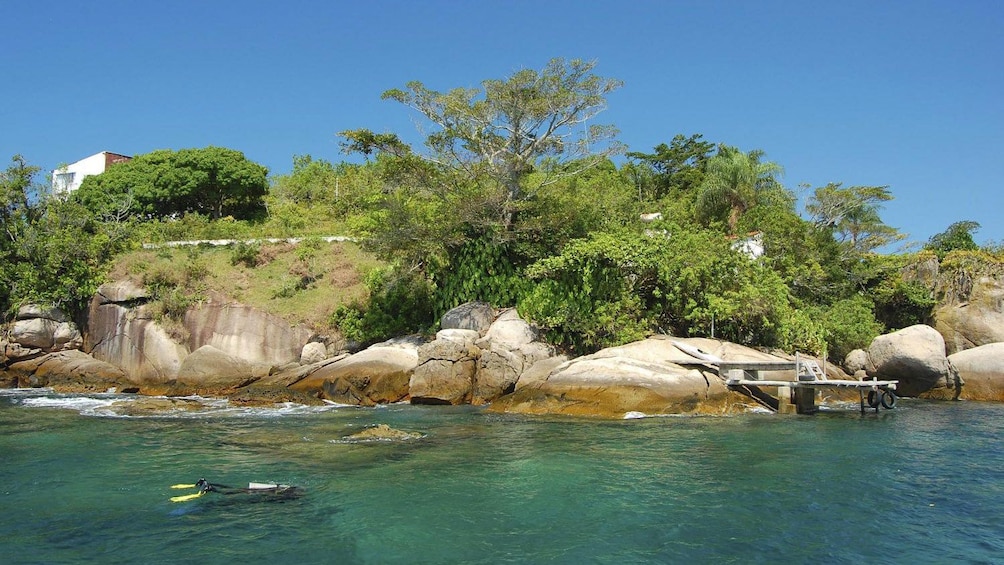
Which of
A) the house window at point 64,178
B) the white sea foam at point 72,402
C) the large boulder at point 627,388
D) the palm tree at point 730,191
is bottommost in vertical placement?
the white sea foam at point 72,402

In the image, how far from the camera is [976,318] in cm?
2709

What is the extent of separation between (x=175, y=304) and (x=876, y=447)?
24.7 m

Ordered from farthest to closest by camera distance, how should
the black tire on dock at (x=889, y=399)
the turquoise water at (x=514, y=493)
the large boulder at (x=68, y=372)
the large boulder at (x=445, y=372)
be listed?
the large boulder at (x=68, y=372)
the large boulder at (x=445, y=372)
the black tire on dock at (x=889, y=399)
the turquoise water at (x=514, y=493)

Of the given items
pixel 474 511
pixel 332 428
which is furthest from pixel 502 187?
pixel 474 511

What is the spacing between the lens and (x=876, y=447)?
45.4 ft

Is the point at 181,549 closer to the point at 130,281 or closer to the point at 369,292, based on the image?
the point at 369,292

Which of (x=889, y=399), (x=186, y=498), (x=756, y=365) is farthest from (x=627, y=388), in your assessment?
(x=186, y=498)

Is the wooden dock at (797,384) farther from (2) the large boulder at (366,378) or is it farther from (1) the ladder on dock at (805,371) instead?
(2) the large boulder at (366,378)

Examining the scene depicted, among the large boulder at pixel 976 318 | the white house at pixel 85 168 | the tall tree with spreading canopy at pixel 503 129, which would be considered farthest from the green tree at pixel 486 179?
the white house at pixel 85 168

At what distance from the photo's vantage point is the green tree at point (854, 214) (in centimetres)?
3444

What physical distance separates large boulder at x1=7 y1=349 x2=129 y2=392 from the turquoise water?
32.2 feet

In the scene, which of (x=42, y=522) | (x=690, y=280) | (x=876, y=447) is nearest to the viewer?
(x=42, y=522)

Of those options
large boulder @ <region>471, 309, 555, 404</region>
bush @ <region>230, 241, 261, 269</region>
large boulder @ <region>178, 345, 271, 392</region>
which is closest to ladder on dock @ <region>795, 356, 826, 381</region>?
large boulder @ <region>471, 309, 555, 404</region>

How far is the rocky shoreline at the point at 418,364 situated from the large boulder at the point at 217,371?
0.05m
